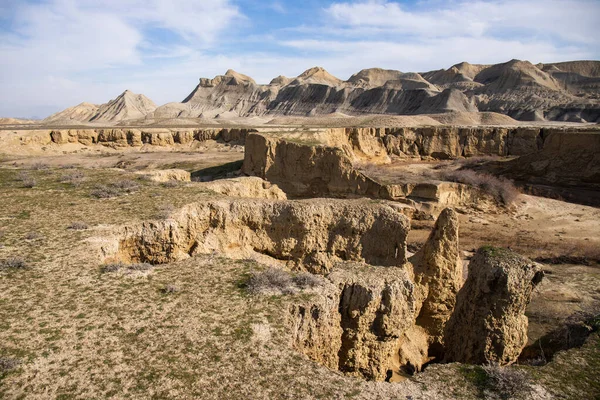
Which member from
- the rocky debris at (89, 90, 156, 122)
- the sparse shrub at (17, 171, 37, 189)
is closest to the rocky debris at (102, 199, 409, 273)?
the sparse shrub at (17, 171, 37, 189)

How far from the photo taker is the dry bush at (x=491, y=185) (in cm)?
3155

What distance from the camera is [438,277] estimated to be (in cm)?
1423

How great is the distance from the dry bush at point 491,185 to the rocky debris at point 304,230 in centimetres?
2106

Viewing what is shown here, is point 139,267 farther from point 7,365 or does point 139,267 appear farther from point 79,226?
point 7,365

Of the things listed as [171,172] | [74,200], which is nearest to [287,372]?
[74,200]

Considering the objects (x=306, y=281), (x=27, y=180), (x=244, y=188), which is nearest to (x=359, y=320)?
(x=306, y=281)

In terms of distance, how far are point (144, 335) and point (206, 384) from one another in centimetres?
192

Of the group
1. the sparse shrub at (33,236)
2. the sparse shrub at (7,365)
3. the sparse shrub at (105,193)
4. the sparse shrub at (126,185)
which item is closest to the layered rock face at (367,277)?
the sparse shrub at (33,236)

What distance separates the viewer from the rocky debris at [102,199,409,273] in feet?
46.8

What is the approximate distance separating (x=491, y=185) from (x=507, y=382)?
2837 centimetres

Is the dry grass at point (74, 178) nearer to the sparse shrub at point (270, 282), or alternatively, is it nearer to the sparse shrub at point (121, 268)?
the sparse shrub at point (121, 268)

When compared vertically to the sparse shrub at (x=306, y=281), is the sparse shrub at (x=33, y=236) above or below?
above

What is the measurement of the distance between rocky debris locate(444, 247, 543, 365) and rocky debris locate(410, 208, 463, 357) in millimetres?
2706

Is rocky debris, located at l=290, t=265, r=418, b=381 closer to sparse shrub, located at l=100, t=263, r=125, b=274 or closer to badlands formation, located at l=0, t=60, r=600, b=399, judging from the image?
badlands formation, located at l=0, t=60, r=600, b=399
